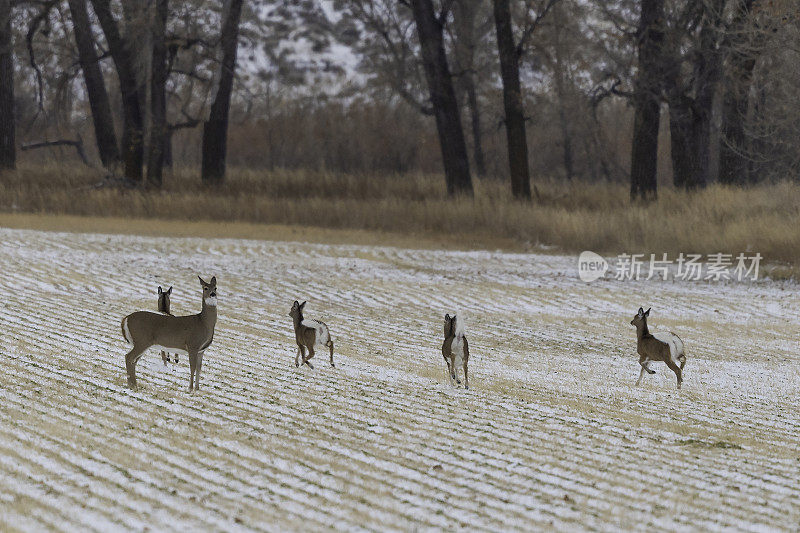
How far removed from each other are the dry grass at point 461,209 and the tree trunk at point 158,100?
0.50 meters

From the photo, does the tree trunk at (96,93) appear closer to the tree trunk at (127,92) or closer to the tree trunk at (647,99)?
the tree trunk at (127,92)

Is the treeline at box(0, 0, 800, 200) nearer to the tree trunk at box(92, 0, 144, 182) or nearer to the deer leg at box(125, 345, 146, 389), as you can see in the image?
the tree trunk at box(92, 0, 144, 182)

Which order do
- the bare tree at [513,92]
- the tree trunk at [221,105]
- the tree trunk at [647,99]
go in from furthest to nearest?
the tree trunk at [221,105], the bare tree at [513,92], the tree trunk at [647,99]

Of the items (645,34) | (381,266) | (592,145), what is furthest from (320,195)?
(592,145)

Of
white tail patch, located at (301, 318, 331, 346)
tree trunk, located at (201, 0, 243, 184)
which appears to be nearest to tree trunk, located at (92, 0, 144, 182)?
tree trunk, located at (201, 0, 243, 184)

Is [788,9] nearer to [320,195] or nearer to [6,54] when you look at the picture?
[320,195]

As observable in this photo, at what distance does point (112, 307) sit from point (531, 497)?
16.8ft

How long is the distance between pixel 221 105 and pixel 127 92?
2.18m

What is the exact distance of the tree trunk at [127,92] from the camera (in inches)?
841

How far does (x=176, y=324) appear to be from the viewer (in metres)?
4.29

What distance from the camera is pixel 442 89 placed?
2094 cm
